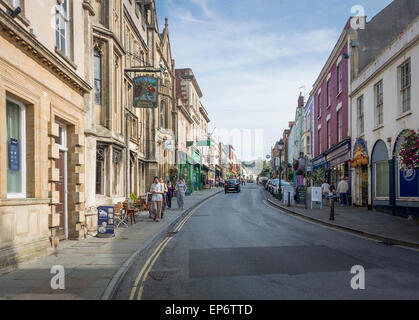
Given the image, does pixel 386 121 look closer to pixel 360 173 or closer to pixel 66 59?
pixel 360 173

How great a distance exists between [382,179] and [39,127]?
16.8 meters

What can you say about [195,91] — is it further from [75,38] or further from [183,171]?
[75,38]

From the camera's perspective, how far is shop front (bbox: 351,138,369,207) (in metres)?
22.6

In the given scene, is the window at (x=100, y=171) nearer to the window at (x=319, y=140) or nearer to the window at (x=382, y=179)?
the window at (x=382, y=179)

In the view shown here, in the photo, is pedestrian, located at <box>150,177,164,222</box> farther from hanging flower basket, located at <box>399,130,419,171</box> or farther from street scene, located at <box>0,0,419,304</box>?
hanging flower basket, located at <box>399,130,419,171</box>

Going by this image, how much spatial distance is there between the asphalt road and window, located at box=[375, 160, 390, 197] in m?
7.91

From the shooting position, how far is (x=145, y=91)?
18172 mm

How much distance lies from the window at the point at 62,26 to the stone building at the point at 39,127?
0.03m

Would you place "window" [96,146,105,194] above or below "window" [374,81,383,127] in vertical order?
below

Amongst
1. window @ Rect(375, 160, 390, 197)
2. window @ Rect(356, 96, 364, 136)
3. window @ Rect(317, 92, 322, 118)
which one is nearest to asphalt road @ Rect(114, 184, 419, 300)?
window @ Rect(375, 160, 390, 197)

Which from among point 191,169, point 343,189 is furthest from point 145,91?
point 191,169
